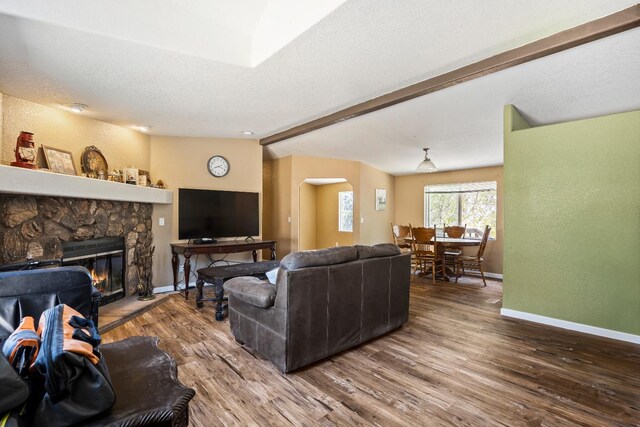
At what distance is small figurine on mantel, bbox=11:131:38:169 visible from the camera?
2828 millimetres

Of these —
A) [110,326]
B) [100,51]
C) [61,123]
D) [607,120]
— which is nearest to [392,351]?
[110,326]

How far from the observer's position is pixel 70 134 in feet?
11.8

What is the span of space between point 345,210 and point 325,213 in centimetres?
69

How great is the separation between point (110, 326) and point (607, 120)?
5.40 metres

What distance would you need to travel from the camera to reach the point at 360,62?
2619mm

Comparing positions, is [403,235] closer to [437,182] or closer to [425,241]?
[425,241]

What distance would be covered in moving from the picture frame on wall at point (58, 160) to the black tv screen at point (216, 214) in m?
1.33

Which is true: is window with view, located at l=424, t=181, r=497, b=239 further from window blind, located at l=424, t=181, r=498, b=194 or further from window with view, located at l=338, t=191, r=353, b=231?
window with view, located at l=338, t=191, r=353, b=231

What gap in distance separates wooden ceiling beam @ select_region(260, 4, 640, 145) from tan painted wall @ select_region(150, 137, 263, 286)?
7.07 ft


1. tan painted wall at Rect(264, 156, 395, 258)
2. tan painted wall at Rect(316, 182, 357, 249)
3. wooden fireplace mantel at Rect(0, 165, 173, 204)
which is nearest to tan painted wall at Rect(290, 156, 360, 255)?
tan painted wall at Rect(264, 156, 395, 258)

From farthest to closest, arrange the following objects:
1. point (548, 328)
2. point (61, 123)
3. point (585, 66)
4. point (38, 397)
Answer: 1. point (61, 123)
2. point (548, 328)
3. point (585, 66)
4. point (38, 397)

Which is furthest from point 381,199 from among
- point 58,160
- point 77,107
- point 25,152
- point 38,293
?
point 38,293

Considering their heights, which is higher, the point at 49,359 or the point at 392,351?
the point at 49,359

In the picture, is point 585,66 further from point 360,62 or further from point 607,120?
point 360,62
